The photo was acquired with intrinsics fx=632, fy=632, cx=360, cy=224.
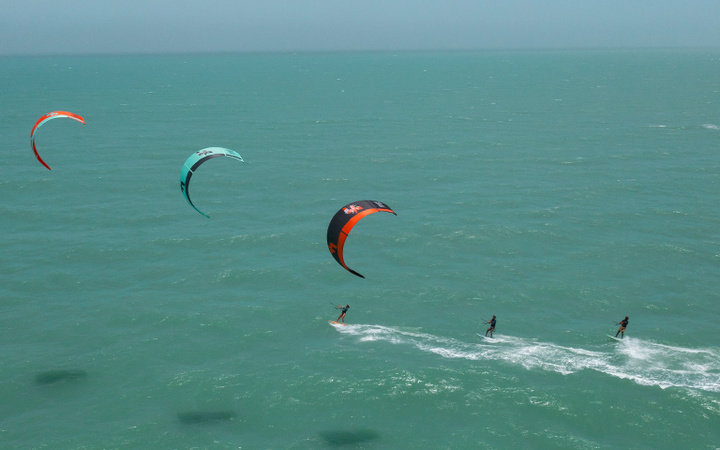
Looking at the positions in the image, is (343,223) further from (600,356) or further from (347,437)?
(600,356)

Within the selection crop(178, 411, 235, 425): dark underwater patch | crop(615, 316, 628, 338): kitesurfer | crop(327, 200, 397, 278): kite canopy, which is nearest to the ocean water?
crop(178, 411, 235, 425): dark underwater patch

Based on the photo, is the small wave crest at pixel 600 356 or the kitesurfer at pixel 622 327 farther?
the kitesurfer at pixel 622 327

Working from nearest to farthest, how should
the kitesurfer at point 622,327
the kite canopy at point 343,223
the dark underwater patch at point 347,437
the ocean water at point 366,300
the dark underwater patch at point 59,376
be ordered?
the kite canopy at point 343,223 < the dark underwater patch at point 347,437 < the ocean water at point 366,300 < the dark underwater patch at point 59,376 < the kitesurfer at point 622,327

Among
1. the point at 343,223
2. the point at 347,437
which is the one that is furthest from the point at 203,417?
the point at 343,223

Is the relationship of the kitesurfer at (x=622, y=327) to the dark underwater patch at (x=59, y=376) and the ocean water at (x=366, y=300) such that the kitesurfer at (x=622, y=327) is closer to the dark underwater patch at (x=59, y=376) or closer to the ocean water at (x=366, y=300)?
the ocean water at (x=366, y=300)

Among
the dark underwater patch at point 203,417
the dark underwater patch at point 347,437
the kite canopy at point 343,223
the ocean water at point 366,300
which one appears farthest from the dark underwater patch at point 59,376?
the kite canopy at point 343,223

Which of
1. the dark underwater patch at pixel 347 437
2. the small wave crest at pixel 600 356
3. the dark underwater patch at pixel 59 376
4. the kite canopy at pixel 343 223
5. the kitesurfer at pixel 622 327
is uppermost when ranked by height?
the kite canopy at pixel 343 223

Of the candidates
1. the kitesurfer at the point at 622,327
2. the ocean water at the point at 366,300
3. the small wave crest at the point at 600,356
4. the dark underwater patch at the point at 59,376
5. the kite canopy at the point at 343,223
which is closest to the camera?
the kite canopy at the point at 343,223
